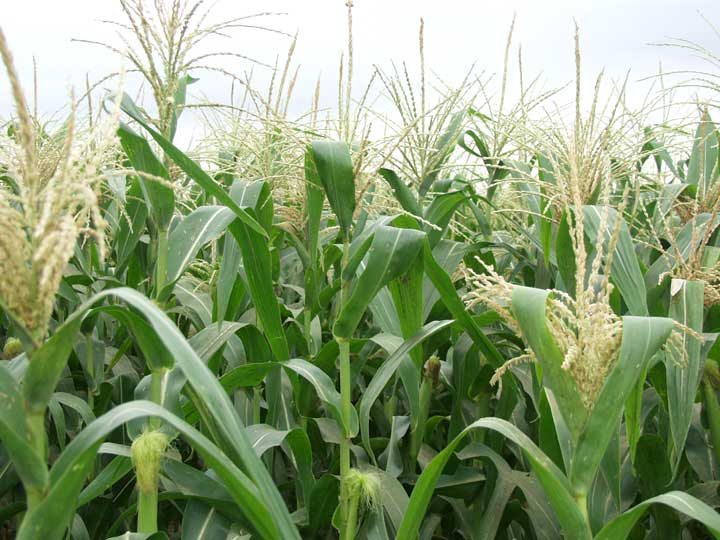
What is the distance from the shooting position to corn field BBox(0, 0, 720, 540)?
1.28m

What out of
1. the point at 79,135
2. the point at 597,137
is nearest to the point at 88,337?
the point at 79,135

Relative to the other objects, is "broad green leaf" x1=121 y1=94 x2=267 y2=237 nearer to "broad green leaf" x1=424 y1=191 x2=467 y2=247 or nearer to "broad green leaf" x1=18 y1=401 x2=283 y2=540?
"broad green leaf" x1=18 y1=401 x2=283 y2=540

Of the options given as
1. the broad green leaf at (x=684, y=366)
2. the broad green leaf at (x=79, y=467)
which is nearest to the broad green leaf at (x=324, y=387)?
the broad green leaf at (x=79, y=467)

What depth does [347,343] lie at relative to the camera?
2.20 meters

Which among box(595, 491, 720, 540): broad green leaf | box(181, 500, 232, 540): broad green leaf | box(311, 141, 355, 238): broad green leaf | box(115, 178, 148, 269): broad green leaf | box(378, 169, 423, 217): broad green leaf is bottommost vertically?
box(181, 500, 232, 540): broad green leaf

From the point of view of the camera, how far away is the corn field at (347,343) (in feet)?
4.21

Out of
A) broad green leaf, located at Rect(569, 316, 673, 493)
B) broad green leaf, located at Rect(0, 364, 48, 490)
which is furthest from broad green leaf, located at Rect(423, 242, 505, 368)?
broad green leaf, located at Rect(0, 364, 48, 490)

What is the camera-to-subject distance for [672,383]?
2.07 m

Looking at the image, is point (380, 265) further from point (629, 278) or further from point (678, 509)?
point (678, 509)

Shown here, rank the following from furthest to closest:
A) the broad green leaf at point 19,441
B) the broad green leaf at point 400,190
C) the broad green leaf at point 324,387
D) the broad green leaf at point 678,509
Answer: the broad green leaf at point 400,190, the broad green leaf at point 324,387, the broad green leaf at point 678,509, the broad green leaf at point 19,441

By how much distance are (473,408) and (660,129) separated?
4.25 ft

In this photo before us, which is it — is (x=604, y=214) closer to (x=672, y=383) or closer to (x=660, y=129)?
(x=672, y=383)

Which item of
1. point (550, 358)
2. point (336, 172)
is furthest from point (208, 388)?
point (336, 172)

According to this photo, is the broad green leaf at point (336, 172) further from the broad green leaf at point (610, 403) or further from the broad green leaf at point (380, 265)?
the broad green leaf at point (610, 403)
